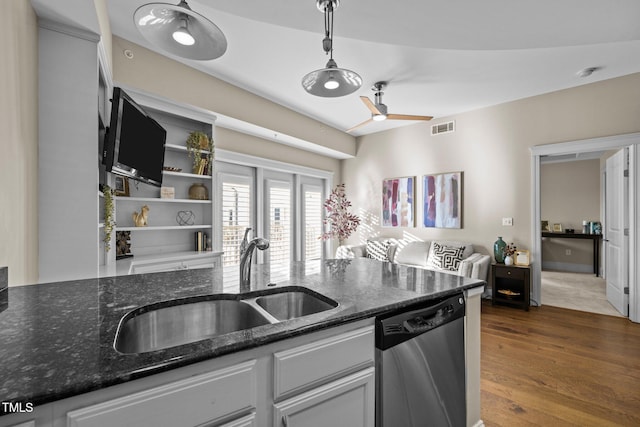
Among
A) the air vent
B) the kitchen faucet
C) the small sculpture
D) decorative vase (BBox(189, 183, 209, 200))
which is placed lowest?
the kitchen faucet

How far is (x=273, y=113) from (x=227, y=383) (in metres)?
4.04

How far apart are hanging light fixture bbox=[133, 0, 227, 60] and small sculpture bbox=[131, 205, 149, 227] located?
2108 millimetres

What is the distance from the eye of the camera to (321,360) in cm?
98

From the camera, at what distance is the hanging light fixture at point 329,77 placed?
1783 millimetres

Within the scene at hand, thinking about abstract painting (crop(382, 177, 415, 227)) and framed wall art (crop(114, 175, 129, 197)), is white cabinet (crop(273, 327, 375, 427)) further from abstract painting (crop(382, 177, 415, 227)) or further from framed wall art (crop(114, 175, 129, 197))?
abstract painting (crop(382, 177, 415, 227))

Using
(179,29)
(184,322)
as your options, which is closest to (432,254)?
(184,322)

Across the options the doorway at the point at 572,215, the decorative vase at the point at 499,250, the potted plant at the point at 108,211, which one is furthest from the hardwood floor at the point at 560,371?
the potted plant at the point at 108,211

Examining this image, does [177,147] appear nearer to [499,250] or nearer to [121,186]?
[121,186]

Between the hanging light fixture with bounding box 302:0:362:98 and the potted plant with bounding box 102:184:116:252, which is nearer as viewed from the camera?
the hanging light fixture with bounding box 302:0:362:98

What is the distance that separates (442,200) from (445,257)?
1.05m

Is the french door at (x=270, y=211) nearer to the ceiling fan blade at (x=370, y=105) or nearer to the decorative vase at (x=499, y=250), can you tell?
the ceiling fan blade at (x=370, y=105)

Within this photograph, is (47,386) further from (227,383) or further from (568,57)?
(568,57)

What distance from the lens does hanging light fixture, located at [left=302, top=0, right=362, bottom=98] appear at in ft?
5.85

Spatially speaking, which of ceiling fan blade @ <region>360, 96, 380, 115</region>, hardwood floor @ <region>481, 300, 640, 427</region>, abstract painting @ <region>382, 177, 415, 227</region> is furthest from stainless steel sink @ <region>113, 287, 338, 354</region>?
abstract painting @ <region>382, 177, 415, 227</region>
